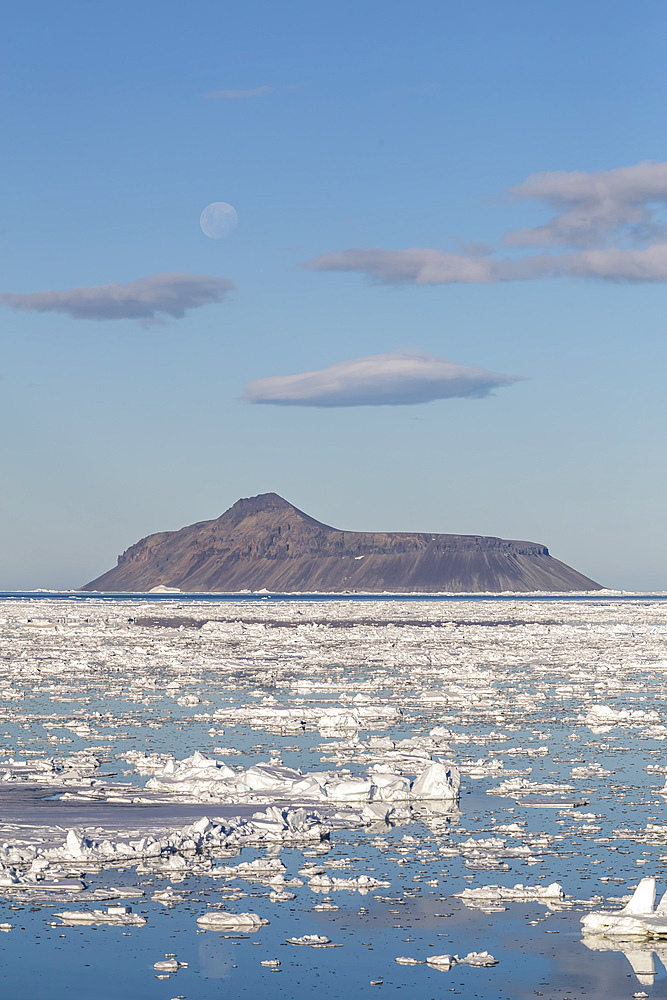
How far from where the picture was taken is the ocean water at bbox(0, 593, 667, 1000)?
8.98 m

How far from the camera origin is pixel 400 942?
9562mm

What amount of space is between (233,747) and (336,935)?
33.0ft

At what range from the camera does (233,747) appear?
773 inches

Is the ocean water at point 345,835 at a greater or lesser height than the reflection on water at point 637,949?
greater

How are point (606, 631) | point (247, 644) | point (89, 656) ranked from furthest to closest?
point (606, 631), point (247, 644), point (89, 656)

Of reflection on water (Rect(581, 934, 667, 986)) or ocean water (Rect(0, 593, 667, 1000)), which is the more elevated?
ocean water (Rect(0, 593, 667, 1000))

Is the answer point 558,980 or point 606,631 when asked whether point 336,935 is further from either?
point 606,631

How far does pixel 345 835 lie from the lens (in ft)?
44.3

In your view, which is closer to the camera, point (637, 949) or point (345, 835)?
point (637, 949)

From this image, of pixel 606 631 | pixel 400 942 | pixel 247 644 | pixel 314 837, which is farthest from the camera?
pixel 606 631

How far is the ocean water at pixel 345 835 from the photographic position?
8.98 metres

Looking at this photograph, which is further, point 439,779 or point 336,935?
point 439,779

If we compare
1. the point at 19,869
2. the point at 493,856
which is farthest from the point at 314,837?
the point at 19,869

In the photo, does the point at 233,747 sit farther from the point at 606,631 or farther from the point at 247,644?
the point at 606,631
